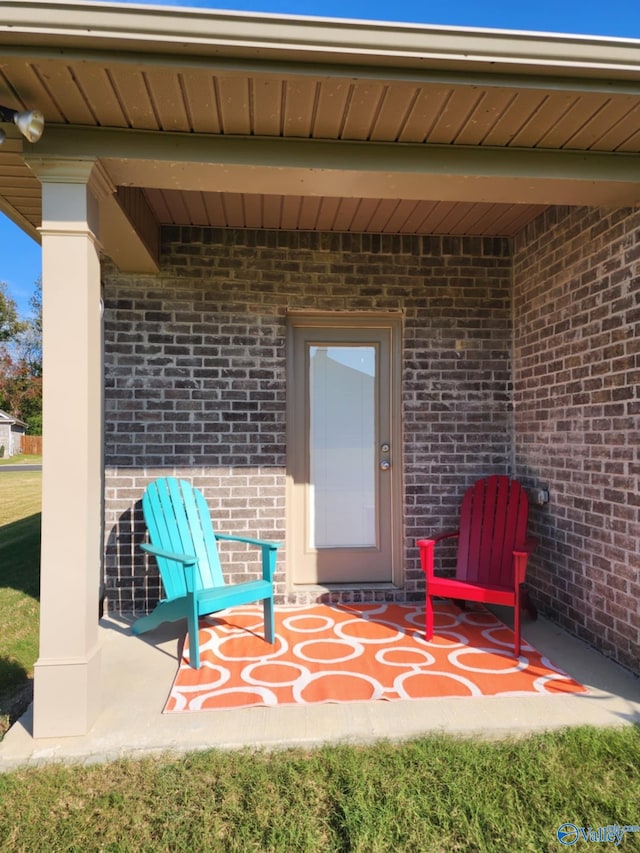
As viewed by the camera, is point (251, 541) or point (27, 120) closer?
point (27, 120)

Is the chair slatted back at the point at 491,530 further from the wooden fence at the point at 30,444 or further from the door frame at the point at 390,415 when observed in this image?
the wooden fence at the point at 30,444

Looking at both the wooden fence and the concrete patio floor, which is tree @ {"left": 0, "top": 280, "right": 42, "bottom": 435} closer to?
the wooden fence

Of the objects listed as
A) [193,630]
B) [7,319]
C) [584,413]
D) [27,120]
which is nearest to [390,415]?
[584,413]

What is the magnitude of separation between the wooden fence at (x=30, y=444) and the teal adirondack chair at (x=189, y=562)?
29.9m

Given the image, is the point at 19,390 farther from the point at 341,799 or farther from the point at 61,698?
the point at 341,799

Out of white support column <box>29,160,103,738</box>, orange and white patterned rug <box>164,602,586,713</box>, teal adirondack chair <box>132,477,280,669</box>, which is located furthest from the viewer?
teal adirondack chair <box>132,477,280,669</box>

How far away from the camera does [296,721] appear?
7.55ft

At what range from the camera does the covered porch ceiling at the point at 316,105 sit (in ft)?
6.05

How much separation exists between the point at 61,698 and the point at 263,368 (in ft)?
7.65

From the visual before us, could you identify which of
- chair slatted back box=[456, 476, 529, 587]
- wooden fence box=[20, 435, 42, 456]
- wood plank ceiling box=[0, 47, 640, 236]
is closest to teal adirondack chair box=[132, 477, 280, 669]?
chair slatted back box=[456, 476, 529, 587]

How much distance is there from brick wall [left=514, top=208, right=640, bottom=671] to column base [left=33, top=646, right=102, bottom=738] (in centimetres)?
259

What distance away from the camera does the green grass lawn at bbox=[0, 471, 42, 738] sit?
2.66 m

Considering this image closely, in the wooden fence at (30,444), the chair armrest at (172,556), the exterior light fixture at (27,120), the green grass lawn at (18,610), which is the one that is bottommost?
the green grass lawn at (18,610)

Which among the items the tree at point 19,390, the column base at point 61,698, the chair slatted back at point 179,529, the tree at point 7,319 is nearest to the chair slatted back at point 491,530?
the chair slatted back at point 179,529
